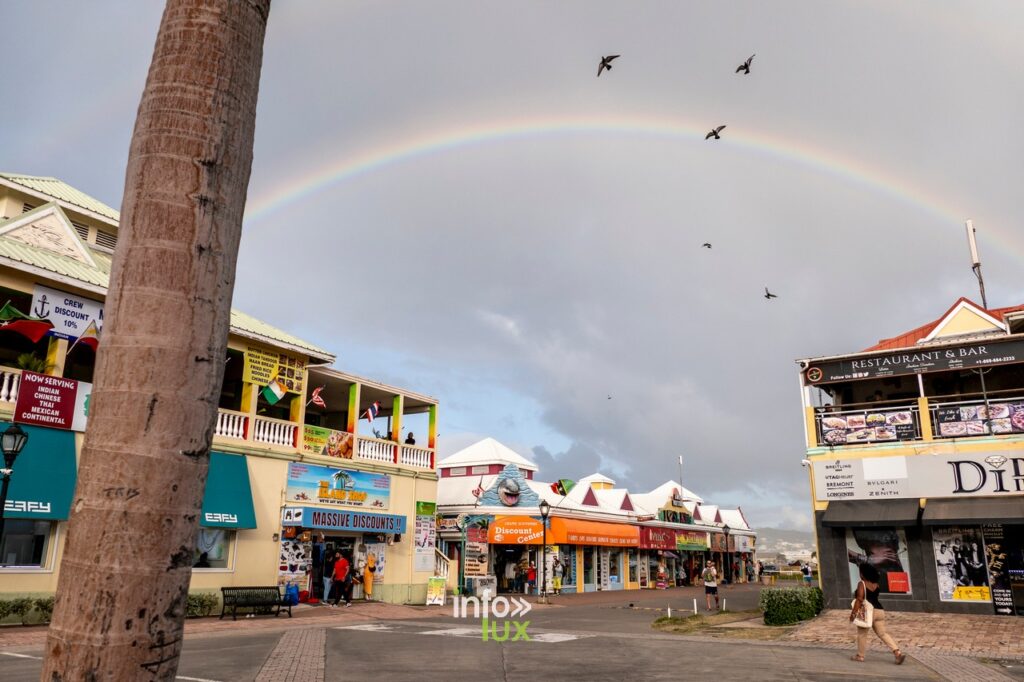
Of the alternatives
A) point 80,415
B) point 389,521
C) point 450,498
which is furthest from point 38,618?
point 450,498

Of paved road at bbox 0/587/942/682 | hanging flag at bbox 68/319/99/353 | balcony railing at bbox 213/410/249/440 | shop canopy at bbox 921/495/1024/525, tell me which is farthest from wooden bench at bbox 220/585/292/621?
shop canopy at bbox 921/495/1024/525

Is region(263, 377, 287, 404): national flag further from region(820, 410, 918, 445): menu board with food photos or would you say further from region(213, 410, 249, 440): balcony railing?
region(820, 410, 918, 445): menu board with food photos

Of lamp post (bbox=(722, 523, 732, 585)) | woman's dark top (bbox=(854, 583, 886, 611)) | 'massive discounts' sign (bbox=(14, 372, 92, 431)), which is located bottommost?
lamp post (bbox=(722, 523, 732, 585))

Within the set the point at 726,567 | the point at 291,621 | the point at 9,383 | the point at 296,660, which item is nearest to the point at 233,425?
the point at 291,621

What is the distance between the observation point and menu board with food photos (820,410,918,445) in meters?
22.0

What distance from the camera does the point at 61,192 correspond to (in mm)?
21844

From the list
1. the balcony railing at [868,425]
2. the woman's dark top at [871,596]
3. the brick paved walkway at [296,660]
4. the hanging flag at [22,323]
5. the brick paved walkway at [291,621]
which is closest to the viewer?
the brick paved walkway at [296,660]

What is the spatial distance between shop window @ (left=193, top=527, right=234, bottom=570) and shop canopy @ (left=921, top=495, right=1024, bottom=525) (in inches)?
757

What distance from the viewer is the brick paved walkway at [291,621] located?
1441 cm

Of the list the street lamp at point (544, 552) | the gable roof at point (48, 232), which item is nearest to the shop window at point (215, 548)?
the gable roof at point (48, 232)

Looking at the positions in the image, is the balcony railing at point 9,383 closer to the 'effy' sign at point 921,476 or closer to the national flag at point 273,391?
the national flag at point 273,391

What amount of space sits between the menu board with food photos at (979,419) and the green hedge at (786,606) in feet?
21.5

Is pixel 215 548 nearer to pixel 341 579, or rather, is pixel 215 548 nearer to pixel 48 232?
pixel 341 579

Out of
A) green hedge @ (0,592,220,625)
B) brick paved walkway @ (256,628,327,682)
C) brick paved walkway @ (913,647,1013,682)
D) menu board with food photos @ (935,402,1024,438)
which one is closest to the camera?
brick paved walkway @ (256,628,327,682)
